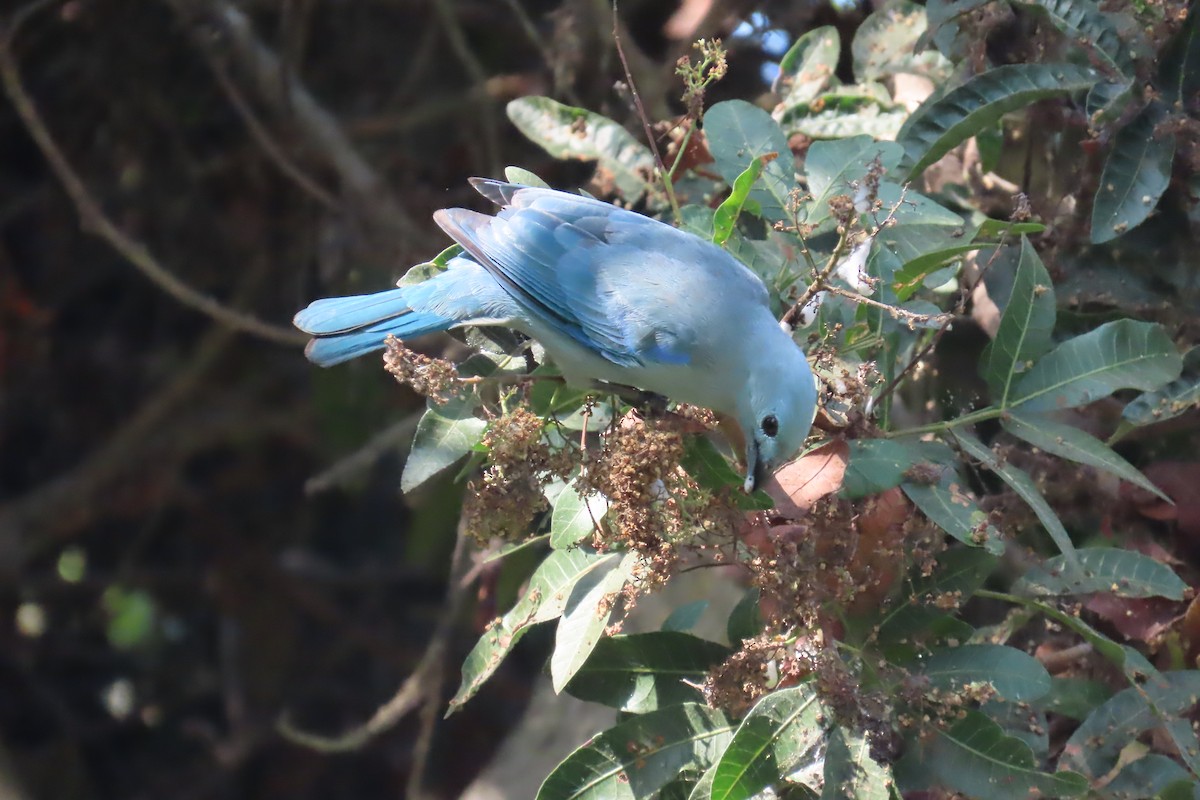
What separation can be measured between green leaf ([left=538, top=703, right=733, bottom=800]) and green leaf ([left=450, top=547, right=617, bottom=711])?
11.3 inches

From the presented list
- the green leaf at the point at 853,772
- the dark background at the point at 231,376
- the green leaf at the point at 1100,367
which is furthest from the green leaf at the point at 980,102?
the dark background at the point at 231,376

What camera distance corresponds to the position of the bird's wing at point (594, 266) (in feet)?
9.68

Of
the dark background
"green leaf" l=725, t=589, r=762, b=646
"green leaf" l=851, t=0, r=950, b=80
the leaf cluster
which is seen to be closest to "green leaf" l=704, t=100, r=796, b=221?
the leaf cluster

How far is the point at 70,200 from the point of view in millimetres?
5953

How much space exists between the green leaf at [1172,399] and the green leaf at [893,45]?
1168 millimetres

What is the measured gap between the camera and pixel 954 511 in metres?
2.34

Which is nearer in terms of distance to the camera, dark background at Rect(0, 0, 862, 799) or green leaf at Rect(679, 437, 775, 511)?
green leaf at Rect(679, 437, 775, 511)

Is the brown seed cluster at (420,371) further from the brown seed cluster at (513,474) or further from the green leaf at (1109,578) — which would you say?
the green leaf at (1109,578)

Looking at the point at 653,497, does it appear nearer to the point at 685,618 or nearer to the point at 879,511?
the point at 879,511

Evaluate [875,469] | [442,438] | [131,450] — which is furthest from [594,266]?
[131,450]

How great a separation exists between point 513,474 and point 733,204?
2.24ft

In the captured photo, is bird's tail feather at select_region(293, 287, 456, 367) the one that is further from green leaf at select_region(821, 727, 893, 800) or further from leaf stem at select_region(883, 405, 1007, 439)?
green leaf at select_region(821, 727, 893, 800)

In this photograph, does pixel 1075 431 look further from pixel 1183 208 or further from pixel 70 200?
pixel 70 200

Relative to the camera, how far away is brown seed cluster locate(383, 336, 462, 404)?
2.31 m
